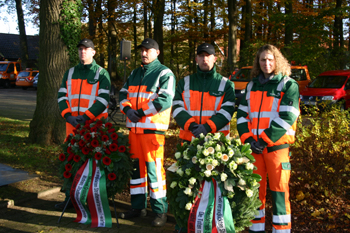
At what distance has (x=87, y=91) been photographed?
186 inches

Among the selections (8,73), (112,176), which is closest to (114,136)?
(112,176)

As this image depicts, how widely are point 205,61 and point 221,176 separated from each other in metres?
1.53

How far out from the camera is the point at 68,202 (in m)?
4.39

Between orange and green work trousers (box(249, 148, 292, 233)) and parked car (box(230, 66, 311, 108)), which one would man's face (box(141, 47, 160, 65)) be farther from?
parked car (box(230, 66, 311, 108))

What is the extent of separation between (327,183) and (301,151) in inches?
22.0

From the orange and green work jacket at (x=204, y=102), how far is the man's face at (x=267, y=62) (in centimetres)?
53

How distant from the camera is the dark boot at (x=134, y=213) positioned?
4.40m

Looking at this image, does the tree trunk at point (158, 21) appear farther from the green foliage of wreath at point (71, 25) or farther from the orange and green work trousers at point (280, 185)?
the orange and green work trousers at point (280, 185)

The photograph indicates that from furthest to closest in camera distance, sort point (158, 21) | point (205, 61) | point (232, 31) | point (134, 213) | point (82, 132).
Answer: point (232, 31) → point (158, 21) → point (134, 213) → point (82, 132) → point (205, 61)

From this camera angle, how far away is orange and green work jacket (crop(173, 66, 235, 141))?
3.94m

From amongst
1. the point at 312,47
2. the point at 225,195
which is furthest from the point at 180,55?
the point at 225,195

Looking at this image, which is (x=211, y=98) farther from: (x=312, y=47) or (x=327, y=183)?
(x=312, y=47)

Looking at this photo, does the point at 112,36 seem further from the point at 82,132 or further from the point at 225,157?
the point at 225,157

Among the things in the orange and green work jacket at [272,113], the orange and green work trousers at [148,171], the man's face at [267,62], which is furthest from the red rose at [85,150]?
the man's face at [267,62]
